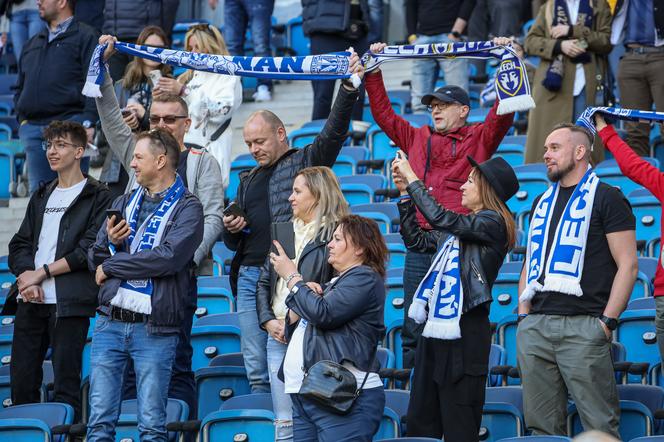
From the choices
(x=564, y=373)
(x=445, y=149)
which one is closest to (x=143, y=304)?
(x=445, y=149)

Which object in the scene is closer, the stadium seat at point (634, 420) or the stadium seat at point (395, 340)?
the stadium seat at point (634, 420)

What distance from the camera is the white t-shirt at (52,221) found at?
7090 millimetres

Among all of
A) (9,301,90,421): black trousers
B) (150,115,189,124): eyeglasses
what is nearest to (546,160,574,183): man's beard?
(150,115,189,124): eyeglasses

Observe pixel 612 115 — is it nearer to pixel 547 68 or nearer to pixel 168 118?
pixel 168 118

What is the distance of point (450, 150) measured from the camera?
6.84m

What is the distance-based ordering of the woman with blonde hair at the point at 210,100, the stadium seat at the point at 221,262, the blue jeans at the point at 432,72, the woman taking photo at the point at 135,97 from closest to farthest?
1. the woman taking photo at the point at 135,97
2. the woman with blonde hair at the point at 210,100
3. the stadium seat at the point at 221,262
4. the blue jeans at the point at 432,72

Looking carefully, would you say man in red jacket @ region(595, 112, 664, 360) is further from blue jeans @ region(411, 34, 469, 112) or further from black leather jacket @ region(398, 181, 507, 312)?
blue jeans @ region(411, 34, 469, 112)

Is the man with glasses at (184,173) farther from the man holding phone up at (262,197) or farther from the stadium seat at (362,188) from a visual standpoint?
the stadium seat at (362,188)

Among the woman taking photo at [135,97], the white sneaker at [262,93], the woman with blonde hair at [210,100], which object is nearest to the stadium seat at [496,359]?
the woman with blonde hair at [210,100]

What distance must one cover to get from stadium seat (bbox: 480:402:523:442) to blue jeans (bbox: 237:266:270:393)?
114cm

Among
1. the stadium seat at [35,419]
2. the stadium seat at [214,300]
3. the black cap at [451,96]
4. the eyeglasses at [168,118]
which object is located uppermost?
the black cap at [451,96]

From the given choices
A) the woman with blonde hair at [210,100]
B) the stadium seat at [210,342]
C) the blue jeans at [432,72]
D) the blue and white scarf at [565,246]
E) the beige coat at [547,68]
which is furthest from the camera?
the blue jeans at [432,72]

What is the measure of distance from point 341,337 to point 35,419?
1.82 metres

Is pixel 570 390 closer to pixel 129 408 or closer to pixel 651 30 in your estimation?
pixel 129 408
